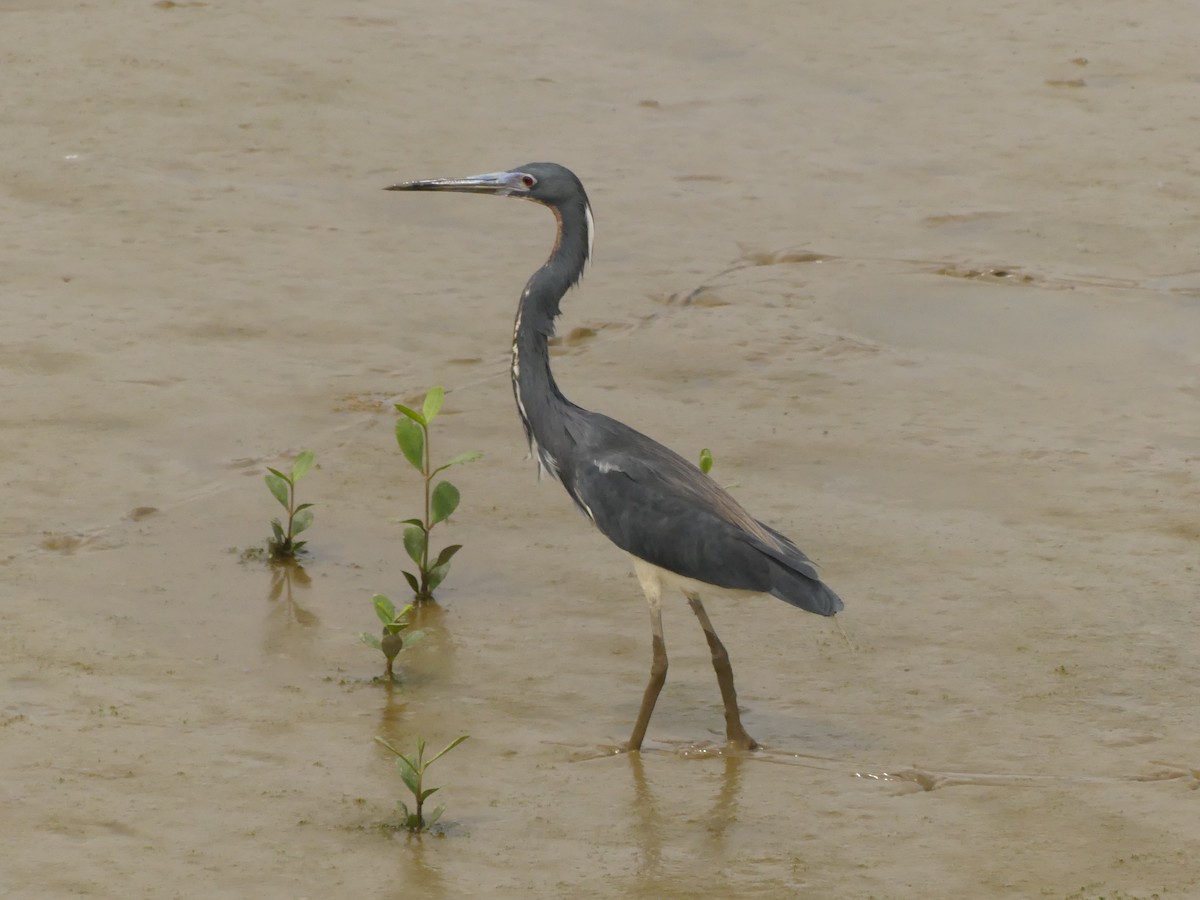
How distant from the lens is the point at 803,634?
742 cm

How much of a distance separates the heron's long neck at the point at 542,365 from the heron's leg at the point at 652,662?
1.84ft

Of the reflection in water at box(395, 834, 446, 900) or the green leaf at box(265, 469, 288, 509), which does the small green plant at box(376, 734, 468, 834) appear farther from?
the green leaf at box(265, 469, 288, 509)

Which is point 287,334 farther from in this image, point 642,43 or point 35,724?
point 642,43

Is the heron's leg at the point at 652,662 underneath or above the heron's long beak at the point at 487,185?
underneath

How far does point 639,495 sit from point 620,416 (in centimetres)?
244

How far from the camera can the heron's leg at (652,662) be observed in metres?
6.52

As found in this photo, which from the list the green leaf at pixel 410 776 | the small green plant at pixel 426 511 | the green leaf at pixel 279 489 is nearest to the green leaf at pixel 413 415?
the small green plant at pixel 426 511

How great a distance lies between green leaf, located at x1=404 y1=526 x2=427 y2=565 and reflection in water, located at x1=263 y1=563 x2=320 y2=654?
44cm

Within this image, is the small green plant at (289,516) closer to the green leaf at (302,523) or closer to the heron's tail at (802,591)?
the green leaf at (302,523)

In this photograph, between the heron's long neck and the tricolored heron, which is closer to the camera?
the tricolored heron

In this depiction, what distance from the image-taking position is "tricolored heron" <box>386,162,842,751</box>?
658 centimetres

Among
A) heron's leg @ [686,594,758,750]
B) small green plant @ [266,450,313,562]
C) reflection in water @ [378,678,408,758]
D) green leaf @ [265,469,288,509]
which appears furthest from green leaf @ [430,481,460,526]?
heron's leg @ [686,594,758,750]

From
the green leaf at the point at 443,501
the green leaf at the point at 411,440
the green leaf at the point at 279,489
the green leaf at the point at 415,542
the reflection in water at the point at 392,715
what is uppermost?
the green leaf at the point at 411,440

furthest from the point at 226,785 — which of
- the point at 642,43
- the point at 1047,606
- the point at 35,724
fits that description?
the point at 642,43
